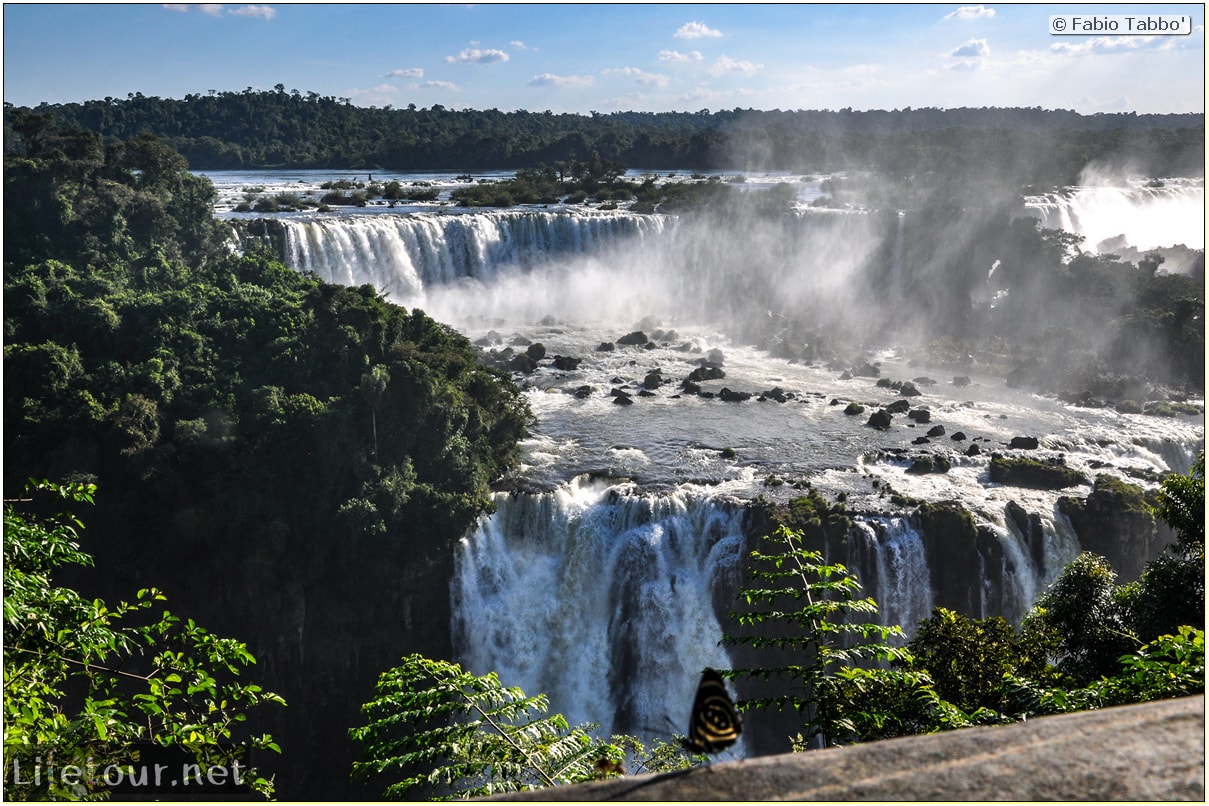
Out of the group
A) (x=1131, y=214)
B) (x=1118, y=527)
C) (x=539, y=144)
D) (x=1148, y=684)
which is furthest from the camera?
(x=539, y=144)

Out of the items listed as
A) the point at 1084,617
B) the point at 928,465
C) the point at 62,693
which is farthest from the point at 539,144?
the point at 62,693

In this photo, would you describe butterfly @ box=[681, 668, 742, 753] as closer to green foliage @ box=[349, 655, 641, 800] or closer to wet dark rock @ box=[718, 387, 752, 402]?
green foliage @ box=[349, 655, 641, 800]

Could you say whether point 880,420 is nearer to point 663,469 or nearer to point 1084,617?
point 663,469

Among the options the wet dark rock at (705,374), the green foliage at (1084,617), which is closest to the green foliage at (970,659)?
the green foliage at (1084,617)

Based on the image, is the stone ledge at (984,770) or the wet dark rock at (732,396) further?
the wet dark rock at (732,396)

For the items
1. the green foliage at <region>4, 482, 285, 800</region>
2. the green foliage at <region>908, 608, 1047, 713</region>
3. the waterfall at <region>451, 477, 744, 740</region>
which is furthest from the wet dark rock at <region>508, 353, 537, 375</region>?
the green foliage at <region>4, 482, 285, 800</region>

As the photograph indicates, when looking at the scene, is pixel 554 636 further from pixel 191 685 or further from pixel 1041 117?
pixel 1041 117

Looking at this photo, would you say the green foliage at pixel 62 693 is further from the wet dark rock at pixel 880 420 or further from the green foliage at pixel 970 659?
the wet dark rock at pixel 880 420
